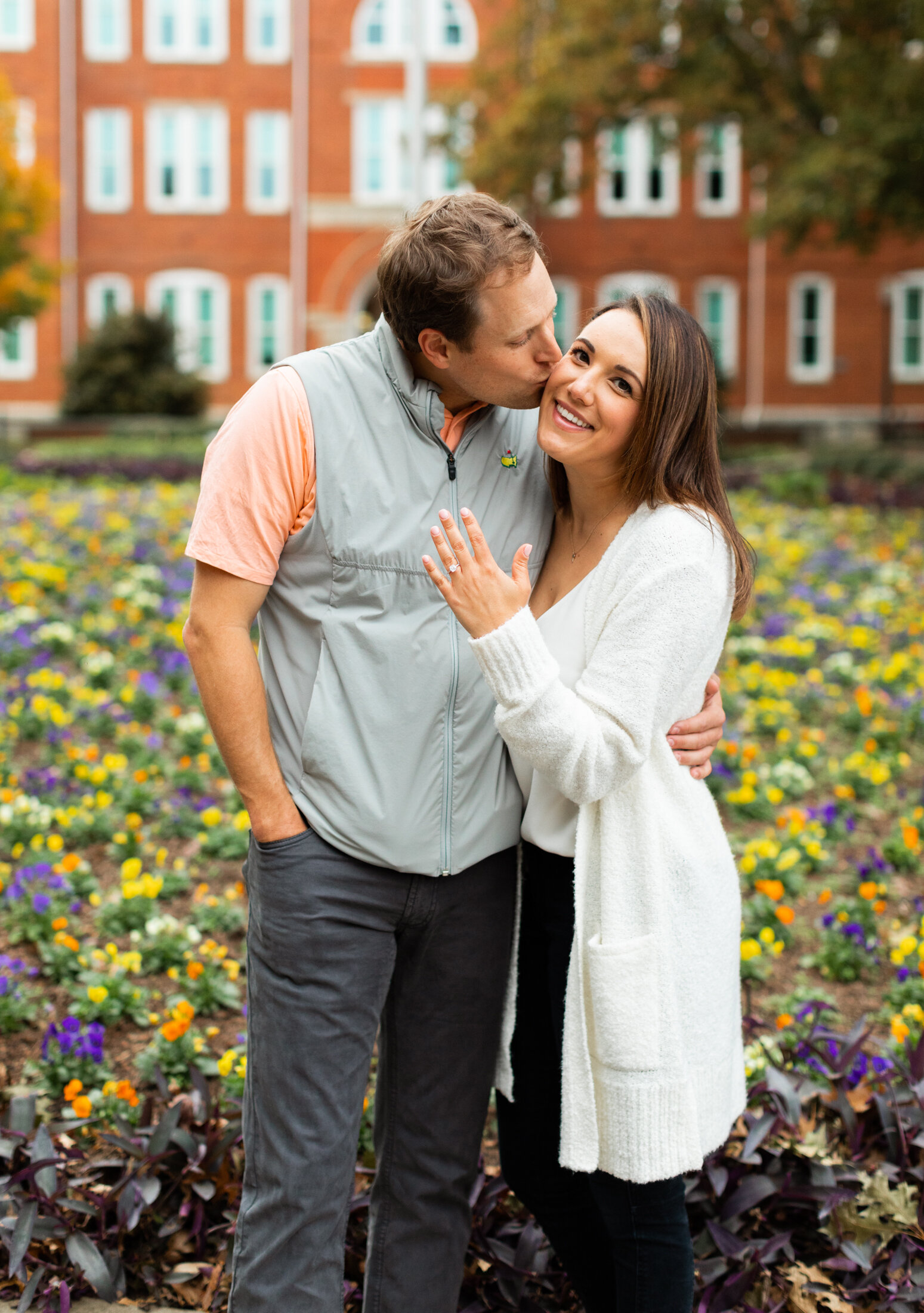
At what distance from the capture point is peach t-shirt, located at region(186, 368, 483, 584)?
76.4 inches

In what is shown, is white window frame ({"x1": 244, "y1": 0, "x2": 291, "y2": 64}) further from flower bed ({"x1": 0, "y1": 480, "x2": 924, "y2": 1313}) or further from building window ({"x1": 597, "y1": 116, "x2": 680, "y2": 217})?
flower bed ({"x1": 0, "y1": 480, "x2": 924, "y2": 1313})

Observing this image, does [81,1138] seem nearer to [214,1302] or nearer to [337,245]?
[214,1302]

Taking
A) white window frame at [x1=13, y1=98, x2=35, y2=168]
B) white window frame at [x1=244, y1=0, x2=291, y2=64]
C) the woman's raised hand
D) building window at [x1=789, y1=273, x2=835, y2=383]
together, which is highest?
white window frame at [x1=244, y1=0, x2=291, y2=64]

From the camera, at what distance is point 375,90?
2816 centimetres

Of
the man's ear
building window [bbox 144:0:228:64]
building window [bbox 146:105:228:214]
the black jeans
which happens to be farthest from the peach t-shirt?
building window [bbox 144:0:228:64]

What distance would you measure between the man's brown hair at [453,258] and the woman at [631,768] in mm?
207

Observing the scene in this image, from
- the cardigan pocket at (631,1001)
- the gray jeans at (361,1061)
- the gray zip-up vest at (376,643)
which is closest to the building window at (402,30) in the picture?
the gray zip-up vest at (376,643)

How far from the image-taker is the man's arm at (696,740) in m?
2.17

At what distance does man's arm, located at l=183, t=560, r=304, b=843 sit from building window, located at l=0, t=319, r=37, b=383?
2950cm

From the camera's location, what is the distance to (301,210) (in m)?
28.5

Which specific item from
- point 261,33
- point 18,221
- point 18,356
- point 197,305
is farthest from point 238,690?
point 261,33

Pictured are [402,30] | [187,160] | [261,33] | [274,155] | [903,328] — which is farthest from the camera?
[187,160]

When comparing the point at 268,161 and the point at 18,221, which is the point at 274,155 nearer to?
the point at 268,161

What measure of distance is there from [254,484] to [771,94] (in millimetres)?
16862
